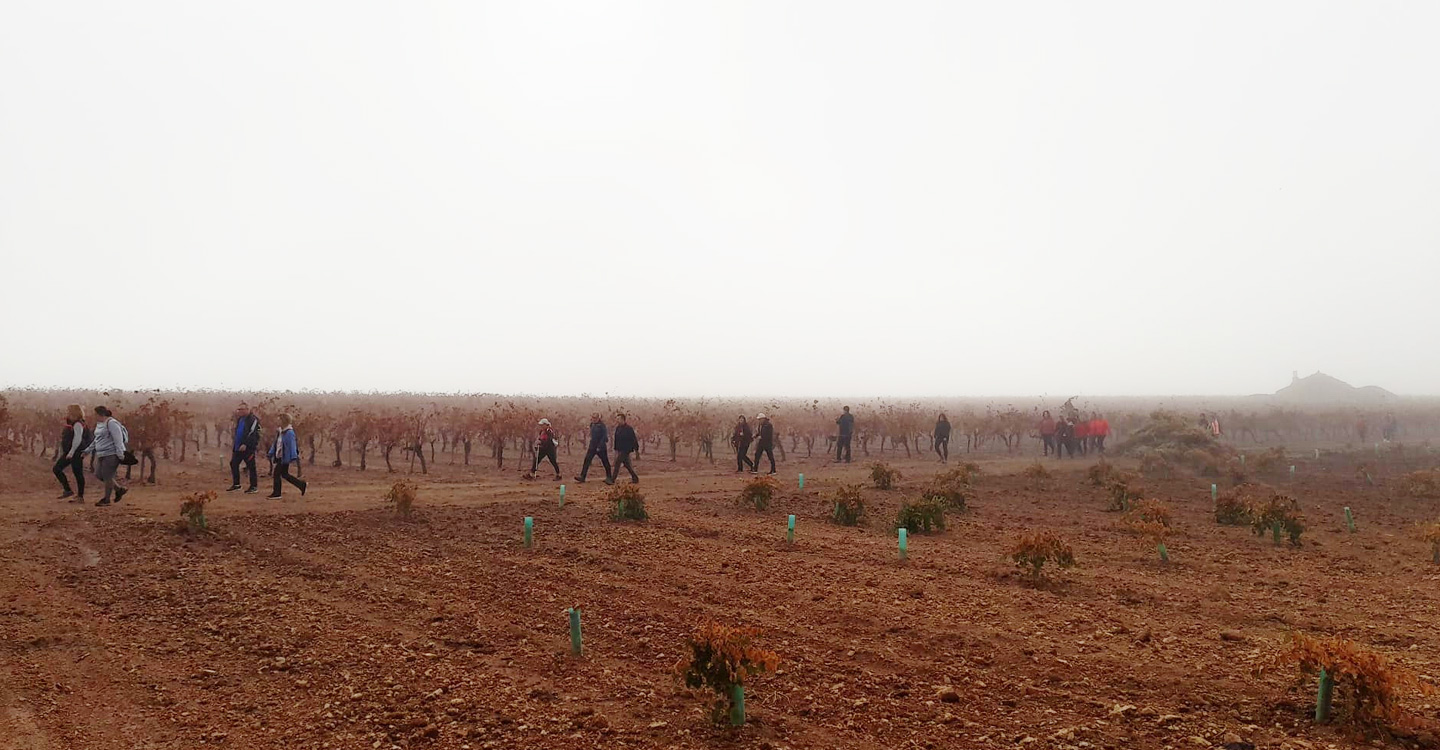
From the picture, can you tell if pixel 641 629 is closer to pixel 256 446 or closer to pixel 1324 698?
pixel 1324 698

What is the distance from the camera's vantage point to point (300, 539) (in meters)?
11.1

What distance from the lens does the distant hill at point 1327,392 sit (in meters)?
118

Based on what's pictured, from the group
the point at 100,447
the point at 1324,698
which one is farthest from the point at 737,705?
the point at 100,447

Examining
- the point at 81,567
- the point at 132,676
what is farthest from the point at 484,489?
the point at 132,676

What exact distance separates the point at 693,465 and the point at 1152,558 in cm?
1761

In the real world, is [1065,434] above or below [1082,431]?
below

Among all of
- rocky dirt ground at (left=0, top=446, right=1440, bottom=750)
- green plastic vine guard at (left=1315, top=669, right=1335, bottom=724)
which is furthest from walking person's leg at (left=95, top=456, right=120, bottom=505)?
green plastic vine guard at (left=1315, top=669, right=1335, bottom=724)

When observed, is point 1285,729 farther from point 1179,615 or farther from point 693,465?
point 693,465

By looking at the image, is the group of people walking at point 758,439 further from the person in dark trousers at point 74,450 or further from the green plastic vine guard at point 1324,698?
the green plastic vine guard at point 1324,698

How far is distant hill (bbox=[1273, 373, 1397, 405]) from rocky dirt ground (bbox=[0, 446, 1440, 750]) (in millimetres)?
140412

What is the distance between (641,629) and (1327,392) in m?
162

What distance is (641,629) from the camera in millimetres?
7246

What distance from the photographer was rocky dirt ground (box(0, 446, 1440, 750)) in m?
5.10

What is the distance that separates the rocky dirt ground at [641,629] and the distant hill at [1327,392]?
461ft
